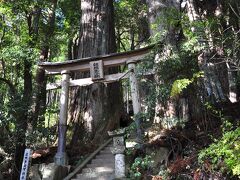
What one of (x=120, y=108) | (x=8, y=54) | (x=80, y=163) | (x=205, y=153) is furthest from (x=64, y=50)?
(x=205, y=153)

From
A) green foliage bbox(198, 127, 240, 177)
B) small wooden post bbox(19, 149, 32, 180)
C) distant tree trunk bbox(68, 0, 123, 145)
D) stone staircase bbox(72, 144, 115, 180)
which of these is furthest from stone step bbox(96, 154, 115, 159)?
green foliage bbox(198, 127, 240, 177)

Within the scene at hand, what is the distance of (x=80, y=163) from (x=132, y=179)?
2.53 m

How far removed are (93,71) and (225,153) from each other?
4.62 meters

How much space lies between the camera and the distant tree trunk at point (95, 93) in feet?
34.0

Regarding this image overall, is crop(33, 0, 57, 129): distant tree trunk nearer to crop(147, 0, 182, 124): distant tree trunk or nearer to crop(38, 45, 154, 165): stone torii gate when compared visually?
crop(38, 45, 154, 165): stone torii gate

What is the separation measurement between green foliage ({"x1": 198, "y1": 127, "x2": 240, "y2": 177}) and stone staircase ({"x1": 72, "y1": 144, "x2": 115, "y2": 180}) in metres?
2.75

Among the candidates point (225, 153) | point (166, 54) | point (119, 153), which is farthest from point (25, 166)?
point (225, 153)

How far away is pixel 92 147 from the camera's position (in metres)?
9.75

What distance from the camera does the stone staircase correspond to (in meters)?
7.98

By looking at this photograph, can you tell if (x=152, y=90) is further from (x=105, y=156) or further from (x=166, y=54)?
(x=105, y=156)

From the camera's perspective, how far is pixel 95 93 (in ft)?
35.4

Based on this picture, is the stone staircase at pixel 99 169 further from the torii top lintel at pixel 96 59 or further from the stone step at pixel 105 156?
the torii top lintel at pixel 96 59

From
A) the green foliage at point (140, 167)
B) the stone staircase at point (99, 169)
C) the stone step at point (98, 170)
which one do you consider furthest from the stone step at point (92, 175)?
the green foliage at point (140, 167)

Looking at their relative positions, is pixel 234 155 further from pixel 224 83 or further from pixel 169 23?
pixel 224 83
